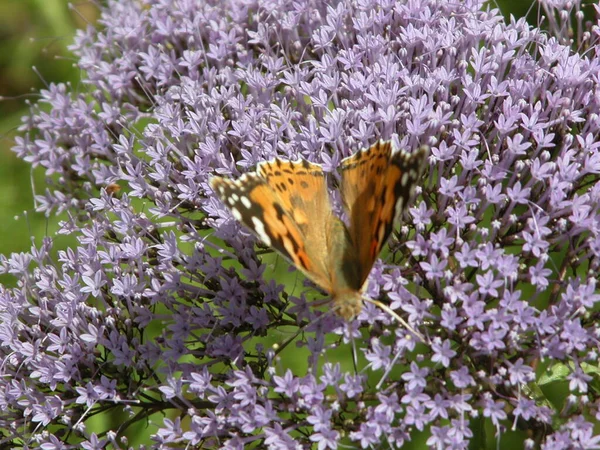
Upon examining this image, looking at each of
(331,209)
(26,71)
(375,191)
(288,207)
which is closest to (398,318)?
(375,191)

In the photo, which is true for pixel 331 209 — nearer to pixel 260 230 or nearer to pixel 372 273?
pixel 372 273

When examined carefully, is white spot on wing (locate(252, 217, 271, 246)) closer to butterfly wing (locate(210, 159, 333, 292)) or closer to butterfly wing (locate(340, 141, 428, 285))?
butterfly wing (locate(210, 159, 333, 292))

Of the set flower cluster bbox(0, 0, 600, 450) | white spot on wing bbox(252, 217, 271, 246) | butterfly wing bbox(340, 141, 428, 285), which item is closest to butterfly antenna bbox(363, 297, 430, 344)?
flower cluster bbox(0, 0, 600, 450)

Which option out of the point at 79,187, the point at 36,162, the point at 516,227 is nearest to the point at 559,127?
the point at 516,227

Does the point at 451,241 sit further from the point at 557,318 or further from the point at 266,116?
the point at 266,116

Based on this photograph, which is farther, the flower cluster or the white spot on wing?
the flower cluster

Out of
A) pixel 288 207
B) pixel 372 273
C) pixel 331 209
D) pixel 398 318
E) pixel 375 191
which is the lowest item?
pixel 398 318

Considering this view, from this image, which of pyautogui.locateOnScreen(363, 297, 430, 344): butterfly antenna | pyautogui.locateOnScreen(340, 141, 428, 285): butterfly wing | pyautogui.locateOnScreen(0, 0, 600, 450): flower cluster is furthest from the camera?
pyautogui.locateOnScreen(0, 0, 600, 450): flower cluster
